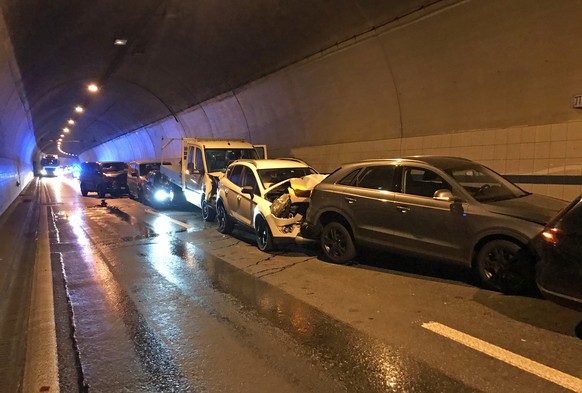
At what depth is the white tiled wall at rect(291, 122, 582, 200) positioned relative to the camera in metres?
8.18

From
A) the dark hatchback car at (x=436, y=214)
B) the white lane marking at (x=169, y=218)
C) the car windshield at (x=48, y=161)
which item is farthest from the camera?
the car windshield at (x=48, y=161)

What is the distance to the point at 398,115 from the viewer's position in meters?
11.7

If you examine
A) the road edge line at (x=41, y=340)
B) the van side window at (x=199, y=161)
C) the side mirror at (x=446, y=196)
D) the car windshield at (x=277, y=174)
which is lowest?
the road edge line at (x=41, y=340)

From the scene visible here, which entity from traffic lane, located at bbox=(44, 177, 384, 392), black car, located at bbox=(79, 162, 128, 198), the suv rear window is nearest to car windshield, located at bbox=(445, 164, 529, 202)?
the suv rear window

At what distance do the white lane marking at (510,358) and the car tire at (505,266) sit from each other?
4.53ft

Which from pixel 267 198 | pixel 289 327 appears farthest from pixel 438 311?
pixel 267 198

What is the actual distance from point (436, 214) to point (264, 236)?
12.0 ft

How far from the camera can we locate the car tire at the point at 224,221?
10612mm

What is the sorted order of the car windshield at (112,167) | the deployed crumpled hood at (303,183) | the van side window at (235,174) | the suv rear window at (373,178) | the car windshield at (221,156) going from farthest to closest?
1. the car windshield at (112,167)
2. the car windshield at (221,156)
3. the van side window at (235,174)
4. the deployed crumpled hood at (303,183)
5. the suv rear window at (373,178)

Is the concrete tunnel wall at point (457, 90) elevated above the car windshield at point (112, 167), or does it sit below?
above

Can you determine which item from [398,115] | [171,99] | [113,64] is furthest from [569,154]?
[171,99]

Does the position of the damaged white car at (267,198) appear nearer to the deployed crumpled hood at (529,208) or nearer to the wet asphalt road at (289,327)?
the wet asphalt road at (289,327)

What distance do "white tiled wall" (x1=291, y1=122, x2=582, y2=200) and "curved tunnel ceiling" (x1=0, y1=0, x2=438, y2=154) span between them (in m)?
3.03

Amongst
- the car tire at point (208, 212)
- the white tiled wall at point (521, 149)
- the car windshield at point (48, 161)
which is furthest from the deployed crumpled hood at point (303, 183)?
the car windshield at point (48, 161)
